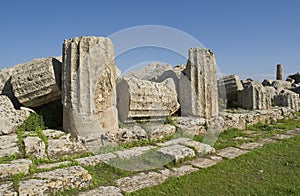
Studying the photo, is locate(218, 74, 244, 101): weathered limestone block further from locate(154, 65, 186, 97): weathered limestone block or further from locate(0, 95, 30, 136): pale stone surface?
locate(0, 95, 30, 136): pale stone surface

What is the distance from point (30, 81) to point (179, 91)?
4216 mm

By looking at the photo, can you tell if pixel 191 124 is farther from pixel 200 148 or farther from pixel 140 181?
pixel 140 181

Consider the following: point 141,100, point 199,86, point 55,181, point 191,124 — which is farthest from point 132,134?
point 199,86

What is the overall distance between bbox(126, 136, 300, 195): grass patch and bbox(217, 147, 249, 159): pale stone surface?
20cm

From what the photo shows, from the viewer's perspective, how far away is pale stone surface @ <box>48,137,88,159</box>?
4.73 meters

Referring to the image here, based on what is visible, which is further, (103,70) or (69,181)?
(103,70)

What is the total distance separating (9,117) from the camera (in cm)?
540

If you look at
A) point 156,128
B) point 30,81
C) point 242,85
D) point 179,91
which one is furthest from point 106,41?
point 242,85

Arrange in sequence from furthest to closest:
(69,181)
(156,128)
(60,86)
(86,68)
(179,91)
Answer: (179,91) < (156,128) < (60,86) < (86,68) < (69,181)

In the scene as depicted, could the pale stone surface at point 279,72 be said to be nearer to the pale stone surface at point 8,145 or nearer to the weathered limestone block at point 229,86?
the weathered limestone block at point 229,86

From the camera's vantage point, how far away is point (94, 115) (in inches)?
211

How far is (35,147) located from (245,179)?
361cm

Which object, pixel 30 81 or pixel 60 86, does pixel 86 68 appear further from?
pixel 30 81

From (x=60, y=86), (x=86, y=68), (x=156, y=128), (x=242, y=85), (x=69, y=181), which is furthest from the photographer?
(x=242, y=85)
